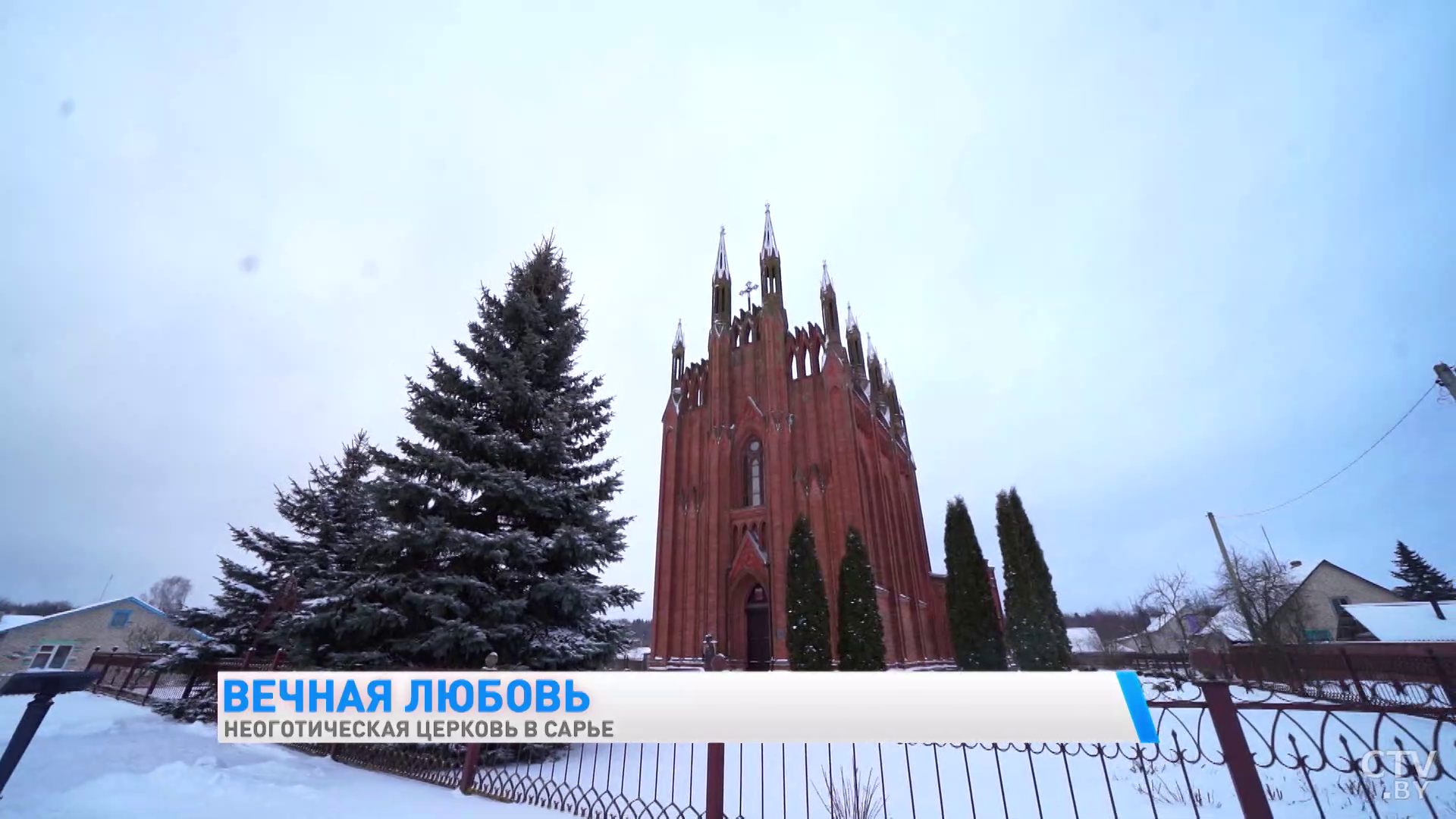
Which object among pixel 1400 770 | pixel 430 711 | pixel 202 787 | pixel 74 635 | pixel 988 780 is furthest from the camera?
pixel 74 635

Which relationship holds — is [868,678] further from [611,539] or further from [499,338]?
[499,338]

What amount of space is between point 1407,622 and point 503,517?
3871 centimetres

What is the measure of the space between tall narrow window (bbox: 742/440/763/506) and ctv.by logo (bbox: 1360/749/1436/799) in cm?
1924

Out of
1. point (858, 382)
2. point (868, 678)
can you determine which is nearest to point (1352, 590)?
point (858, 382)

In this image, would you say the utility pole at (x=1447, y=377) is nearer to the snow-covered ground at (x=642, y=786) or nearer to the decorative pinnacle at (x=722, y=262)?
the snow-covered ground at (x=642, y=786)

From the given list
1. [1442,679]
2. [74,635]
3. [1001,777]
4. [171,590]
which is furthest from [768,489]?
[171,590]

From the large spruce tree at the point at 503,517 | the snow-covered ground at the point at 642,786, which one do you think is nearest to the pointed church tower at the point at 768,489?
the large spruce tree at the point at 503,517

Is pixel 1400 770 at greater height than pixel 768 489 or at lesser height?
lesser

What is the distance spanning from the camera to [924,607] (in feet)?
90.1

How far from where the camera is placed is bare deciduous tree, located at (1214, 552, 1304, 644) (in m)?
21.6

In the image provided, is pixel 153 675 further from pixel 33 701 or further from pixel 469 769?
pixel 33 701

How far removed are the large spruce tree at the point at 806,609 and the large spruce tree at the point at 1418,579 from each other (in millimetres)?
48339

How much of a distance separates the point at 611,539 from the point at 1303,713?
1689 cm

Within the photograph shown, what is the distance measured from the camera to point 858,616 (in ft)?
59.9
